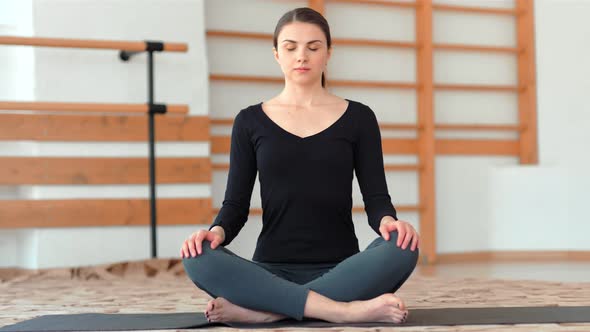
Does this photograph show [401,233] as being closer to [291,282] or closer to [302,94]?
[291,282]

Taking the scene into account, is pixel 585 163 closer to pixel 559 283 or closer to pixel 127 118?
pixel 559 283

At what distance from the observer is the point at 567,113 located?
17.4 ft

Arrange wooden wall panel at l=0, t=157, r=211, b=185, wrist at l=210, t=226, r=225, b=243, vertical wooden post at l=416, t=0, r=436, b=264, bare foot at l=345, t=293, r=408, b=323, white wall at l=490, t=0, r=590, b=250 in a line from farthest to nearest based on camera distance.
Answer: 1. white wall at l=490, t=0, r=590, b=250
2. vertical wooden post at l=416, t=0, r=436, b=264
3. wooden wall panel at l=0, t=157, r=211, b=185
4. wrist at l=210, t=226, r=225, b=243
5. bare foot at l=345, t=293, r=408, b=323

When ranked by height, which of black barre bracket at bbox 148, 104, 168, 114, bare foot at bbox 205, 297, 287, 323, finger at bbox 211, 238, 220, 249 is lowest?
bare foot at bbox 205, 297, 287, 323

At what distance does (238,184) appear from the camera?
1.86m

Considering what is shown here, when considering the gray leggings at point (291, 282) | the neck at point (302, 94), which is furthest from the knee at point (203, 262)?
the neck at point (302, 94)

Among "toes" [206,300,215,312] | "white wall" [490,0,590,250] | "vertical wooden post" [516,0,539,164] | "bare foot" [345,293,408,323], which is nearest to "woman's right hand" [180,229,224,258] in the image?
"toes" [206,300,215,312]

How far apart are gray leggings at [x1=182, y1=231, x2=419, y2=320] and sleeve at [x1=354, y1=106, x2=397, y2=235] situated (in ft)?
0.43

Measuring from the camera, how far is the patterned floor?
229cm

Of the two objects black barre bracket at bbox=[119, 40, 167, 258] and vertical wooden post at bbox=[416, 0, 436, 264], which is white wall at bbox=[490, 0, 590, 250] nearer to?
vertical wooden post at bbox=[416, 0, 436, 264]

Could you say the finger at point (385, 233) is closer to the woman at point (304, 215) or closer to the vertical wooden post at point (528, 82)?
the woman at point (304, 215)

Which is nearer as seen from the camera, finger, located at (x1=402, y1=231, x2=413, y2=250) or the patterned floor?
finger, located at (x1=402, y1=231, x2=413, y2=250)

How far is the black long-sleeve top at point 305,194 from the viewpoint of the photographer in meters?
1.83

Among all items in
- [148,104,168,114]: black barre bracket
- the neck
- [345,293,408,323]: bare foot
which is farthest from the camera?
[148,104,168,114]: black barre bracket
